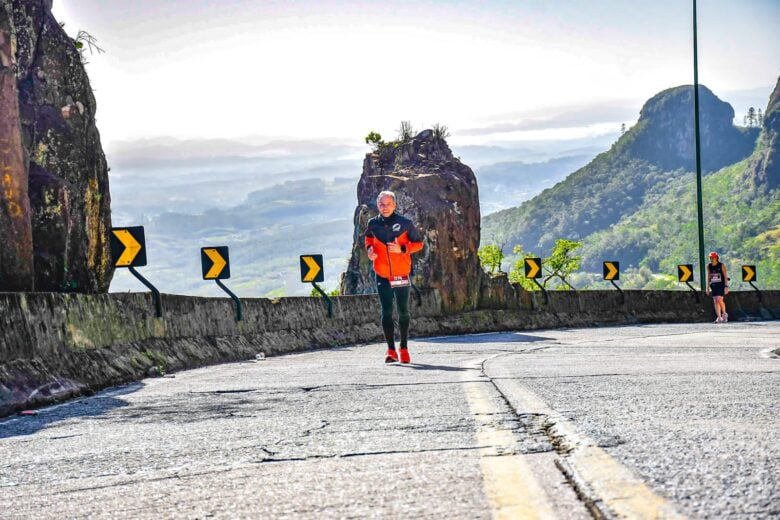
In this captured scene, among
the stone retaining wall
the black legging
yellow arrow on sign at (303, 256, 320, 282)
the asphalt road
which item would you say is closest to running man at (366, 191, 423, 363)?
the black legging

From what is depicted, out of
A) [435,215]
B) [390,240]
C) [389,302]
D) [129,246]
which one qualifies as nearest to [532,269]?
[435,215]

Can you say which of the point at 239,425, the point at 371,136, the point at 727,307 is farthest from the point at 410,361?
the point at 371,136

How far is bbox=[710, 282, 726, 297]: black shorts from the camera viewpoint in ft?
99.6

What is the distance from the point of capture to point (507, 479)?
3.96 metres

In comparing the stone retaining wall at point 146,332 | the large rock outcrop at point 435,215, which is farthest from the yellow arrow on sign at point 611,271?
the stone retaining wall at point 146,332

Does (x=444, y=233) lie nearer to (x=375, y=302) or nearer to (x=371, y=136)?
(x=371, y=136)

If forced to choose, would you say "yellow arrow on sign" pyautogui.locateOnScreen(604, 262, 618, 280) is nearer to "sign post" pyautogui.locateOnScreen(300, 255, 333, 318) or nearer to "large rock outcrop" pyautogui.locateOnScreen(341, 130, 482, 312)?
"large rock outcrop" pyautogui.locateOnScreen(341, 130, 482, 312)

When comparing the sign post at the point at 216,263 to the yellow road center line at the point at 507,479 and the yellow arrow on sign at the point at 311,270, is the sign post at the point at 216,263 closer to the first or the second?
the yellow arrow on sign at the point at 311,270

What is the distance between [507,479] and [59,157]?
14228 mm

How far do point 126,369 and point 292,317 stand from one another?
22.1 feet

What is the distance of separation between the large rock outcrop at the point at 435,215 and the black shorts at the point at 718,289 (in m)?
6.24

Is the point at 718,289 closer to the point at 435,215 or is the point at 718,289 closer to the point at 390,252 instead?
the point at 435,215

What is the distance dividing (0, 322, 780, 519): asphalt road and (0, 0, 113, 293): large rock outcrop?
6213 millimetres

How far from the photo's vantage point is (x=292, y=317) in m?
17.6
